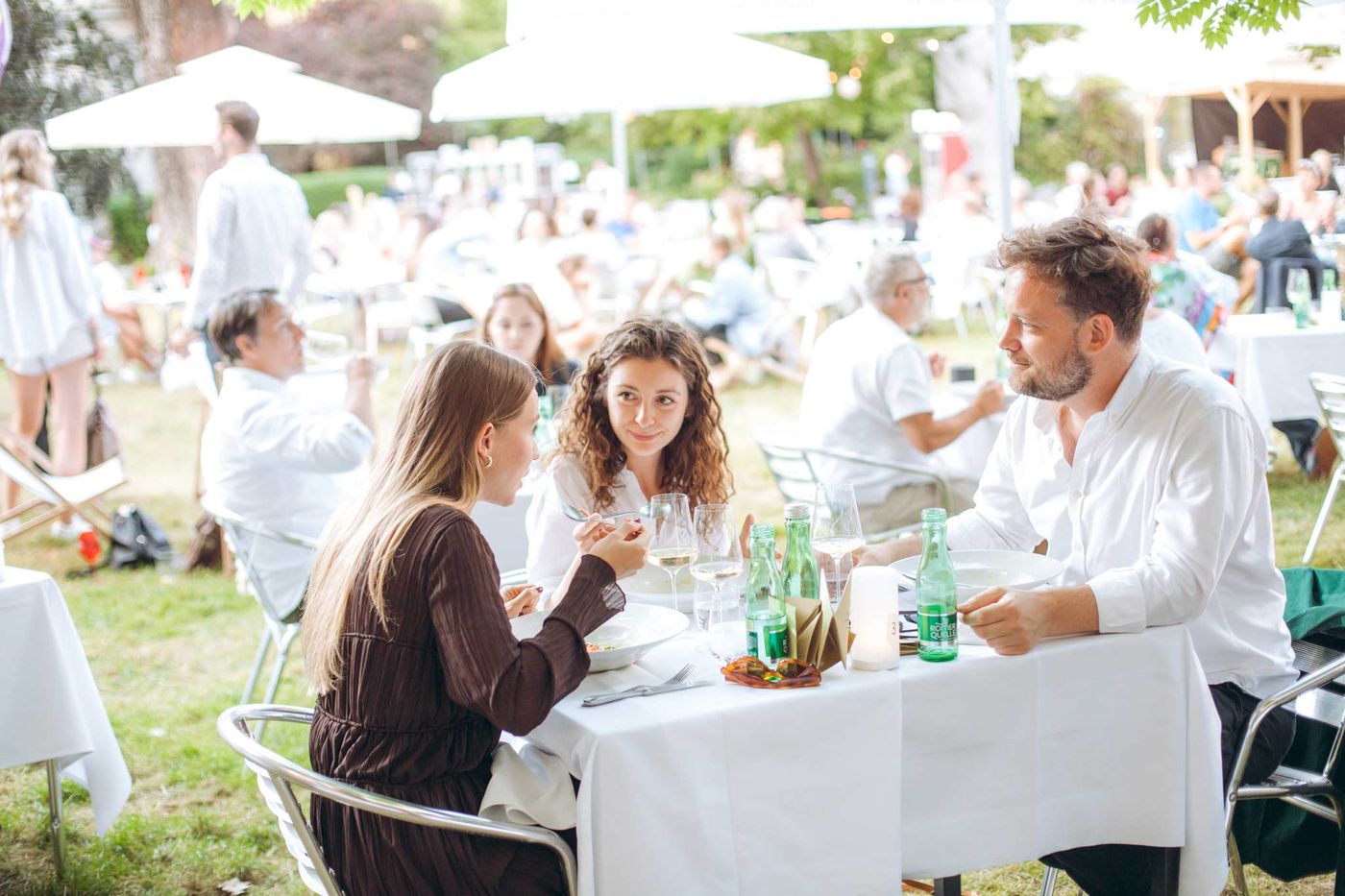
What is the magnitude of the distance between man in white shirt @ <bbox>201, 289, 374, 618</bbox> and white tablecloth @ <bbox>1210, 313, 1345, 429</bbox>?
4.22 meters

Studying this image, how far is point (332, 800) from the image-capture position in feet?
7.11

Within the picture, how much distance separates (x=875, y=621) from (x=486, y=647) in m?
0.60

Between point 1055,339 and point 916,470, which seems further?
point 916,470

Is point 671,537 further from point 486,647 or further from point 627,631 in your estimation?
point 486,647

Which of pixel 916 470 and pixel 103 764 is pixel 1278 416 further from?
pixel 103 764

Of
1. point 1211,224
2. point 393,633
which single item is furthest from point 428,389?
Result: point 1211,224

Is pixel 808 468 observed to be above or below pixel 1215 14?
below

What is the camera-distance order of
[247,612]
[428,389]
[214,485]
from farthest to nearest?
[247,612] → [214,485] → [428,389]

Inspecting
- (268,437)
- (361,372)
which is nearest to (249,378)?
(268,437)

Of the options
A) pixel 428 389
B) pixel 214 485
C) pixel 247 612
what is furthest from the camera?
pixel 247 612

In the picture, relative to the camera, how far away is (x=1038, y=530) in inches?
112

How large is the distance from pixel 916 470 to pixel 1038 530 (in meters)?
1.77

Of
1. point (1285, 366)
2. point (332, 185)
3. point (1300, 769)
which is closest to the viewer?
point (1300, 769)

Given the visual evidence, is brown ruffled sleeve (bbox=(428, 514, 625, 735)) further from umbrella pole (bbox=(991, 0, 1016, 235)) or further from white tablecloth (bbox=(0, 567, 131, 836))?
umbrella pole (bbox=(991, 0, 1016, 235))
